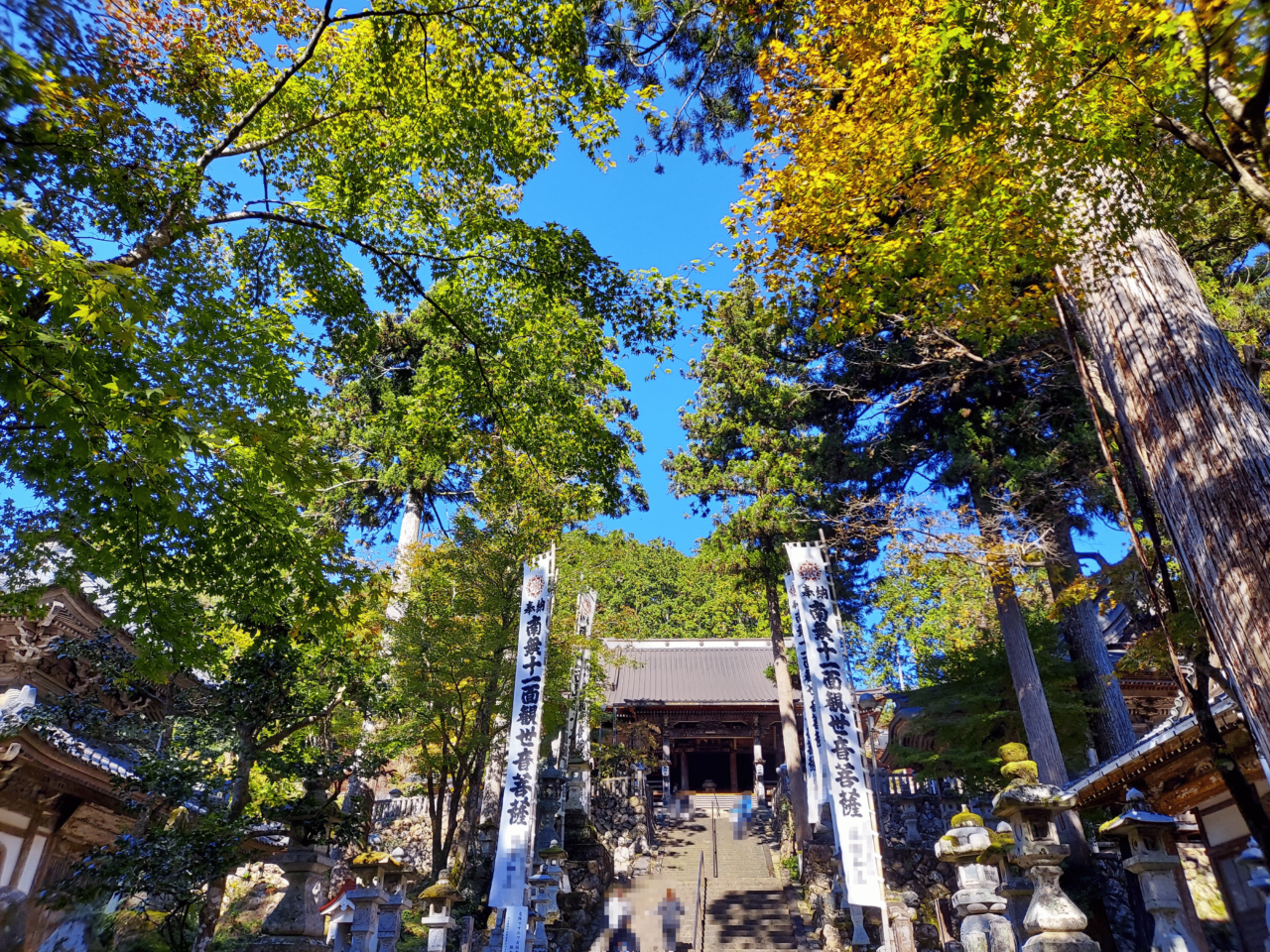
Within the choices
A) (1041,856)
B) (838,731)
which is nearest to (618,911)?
(838,731)

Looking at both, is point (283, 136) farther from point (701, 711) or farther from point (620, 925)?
point (701, 711)

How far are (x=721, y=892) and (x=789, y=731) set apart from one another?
401 cm

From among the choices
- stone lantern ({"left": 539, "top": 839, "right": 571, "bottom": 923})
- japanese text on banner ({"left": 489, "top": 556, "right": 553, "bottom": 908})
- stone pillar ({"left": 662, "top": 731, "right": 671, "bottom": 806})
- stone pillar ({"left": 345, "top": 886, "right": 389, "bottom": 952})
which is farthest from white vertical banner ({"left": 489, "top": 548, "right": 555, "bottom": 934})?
stone pillar ({"left": 662, "top": 731, "right": 671, "bottom": 806})

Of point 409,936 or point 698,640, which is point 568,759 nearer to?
point 409,936

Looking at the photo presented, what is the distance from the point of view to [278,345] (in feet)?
22.0

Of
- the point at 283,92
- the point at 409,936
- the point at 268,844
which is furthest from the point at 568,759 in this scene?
the point at 283,92

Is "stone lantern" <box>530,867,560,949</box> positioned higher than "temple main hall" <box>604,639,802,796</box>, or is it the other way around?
"temple main hall" <box>604,639,802,796</box>

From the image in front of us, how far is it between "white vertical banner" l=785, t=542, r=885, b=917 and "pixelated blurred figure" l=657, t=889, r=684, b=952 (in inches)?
208

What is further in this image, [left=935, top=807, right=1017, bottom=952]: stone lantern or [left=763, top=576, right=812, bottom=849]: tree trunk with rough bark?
[left=763, top=576, right=812, bottom=849]: tree trunk with rough bark

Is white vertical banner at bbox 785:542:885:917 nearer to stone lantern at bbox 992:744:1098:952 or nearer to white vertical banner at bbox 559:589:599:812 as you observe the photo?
stone lantern at bbox 992:744:1098:952

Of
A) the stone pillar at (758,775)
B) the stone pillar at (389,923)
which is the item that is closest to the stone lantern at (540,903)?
the stone pillar at (389,923)

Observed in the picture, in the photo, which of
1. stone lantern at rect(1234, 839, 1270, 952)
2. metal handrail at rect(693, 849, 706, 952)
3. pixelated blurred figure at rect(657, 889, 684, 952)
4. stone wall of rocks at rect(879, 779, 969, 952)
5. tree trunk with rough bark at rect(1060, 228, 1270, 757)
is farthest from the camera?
pixelated blurred figure at rect(657, 889, 684, 952)

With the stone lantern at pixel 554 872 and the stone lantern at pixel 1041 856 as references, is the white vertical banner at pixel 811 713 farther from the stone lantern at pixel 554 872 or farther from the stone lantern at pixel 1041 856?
the stone lantern at pixel 1041 856

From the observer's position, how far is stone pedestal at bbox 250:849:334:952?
19.4ft
